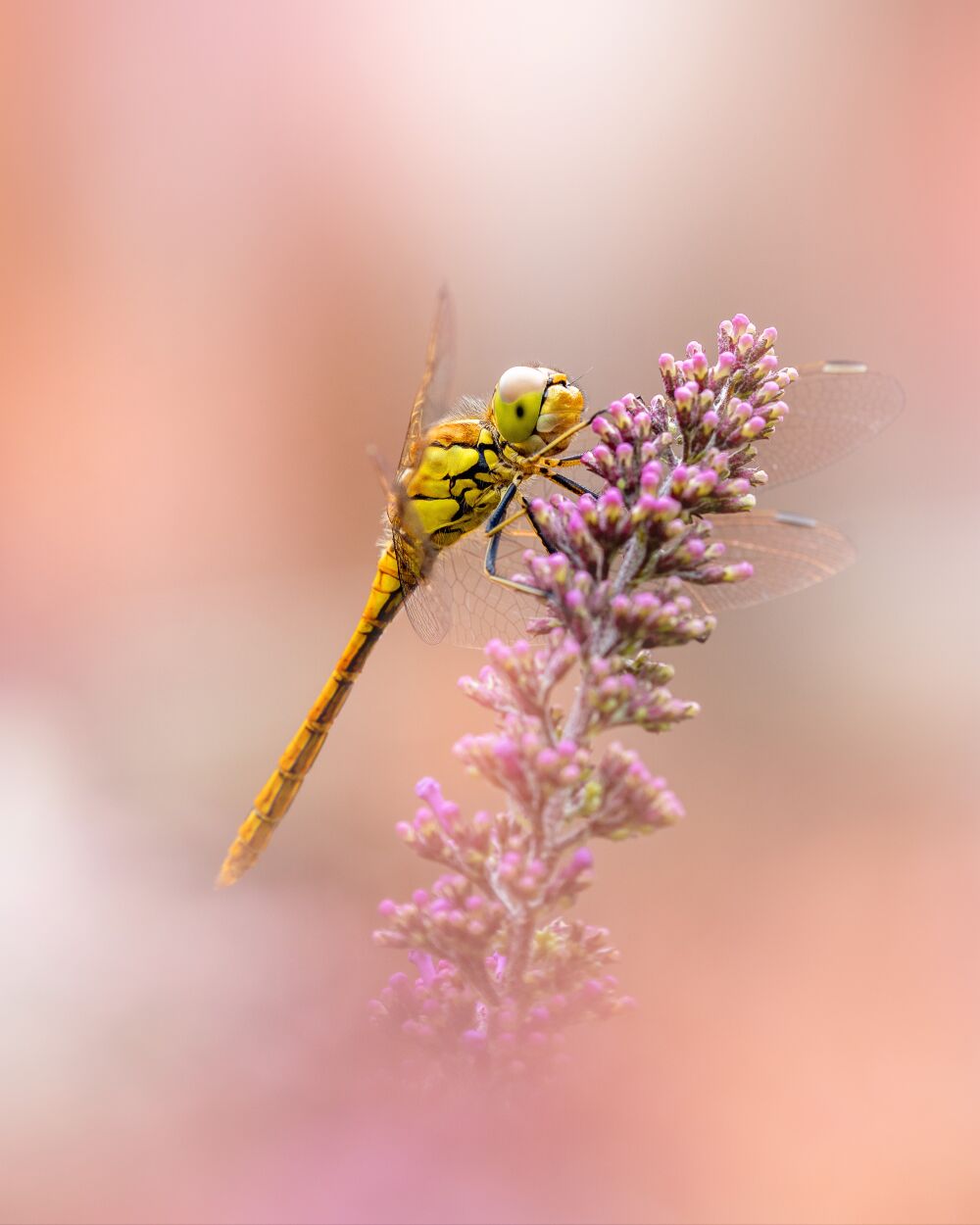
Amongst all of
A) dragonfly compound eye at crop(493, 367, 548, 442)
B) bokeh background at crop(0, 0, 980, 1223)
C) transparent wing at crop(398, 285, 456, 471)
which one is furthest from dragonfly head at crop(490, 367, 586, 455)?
bokeh background at crop(0, 0, 980, 1223)

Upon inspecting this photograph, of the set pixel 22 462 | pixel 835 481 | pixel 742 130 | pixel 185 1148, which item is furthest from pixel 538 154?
pixel 185 1148

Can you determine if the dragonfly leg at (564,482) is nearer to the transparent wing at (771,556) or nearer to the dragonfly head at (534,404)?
the dragonfly head at (534,404)

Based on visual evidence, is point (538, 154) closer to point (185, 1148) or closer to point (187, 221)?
point (187, 221)

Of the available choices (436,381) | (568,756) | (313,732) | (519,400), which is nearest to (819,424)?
(519,400)

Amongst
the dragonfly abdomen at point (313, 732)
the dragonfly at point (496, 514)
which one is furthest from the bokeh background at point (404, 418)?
the dragonfly at point (496, 514)

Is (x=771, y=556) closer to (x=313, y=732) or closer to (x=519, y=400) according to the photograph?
(x=519, y=400)

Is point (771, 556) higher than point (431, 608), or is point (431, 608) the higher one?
point (771, 556)

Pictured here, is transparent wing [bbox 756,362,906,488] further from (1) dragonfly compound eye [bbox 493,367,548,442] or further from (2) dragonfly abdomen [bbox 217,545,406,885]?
(2) dragonfly abdomen [bbox 217,545,406,885]
